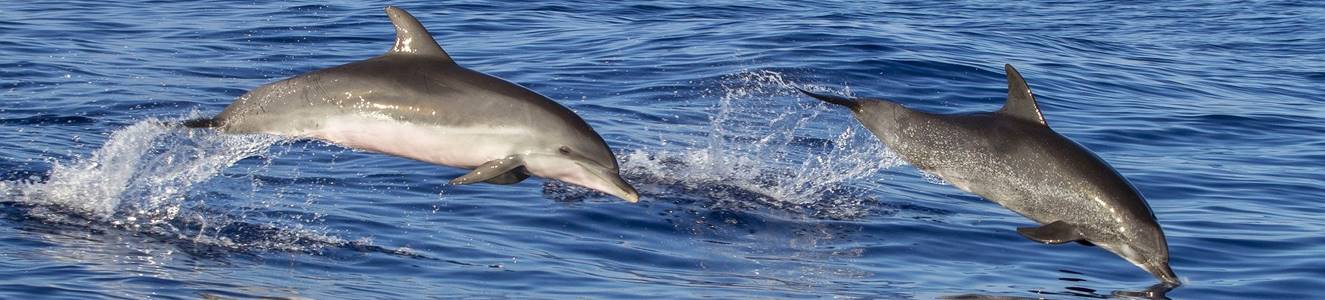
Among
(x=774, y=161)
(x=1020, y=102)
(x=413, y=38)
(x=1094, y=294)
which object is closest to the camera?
(x=413, y=38)

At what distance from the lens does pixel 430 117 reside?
8.02 m

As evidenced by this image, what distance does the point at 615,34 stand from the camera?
19.9 m

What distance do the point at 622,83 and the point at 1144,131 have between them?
4.43 meters

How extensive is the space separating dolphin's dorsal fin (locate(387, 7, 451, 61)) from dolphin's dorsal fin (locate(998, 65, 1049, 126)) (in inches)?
105

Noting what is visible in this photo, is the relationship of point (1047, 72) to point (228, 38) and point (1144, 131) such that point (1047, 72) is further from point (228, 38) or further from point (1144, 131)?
point (228, 38)

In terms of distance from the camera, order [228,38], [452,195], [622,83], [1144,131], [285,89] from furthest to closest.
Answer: [228,38] → [622,83] → [1144,131] → [452,195] → [285,89]

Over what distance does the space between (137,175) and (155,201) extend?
76 centimetres

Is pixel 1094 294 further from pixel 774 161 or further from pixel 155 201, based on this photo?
pixel 155 201

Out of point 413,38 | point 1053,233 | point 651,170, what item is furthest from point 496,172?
point 651,170

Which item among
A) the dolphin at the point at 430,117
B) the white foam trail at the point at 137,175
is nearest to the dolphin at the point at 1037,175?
the dolphin at the point at 430,117

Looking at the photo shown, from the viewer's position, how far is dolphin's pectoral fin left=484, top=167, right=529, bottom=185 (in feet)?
25.5

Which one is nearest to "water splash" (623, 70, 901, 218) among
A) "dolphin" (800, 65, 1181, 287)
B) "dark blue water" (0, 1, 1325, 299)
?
"dark blue water" (0, 1, 1325, 299)

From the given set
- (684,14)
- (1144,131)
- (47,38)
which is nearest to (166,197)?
(1144,131)

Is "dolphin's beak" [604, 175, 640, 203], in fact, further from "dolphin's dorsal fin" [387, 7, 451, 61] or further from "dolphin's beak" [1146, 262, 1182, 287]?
"dolphin's beak" [1146, 262, 1182, 287]
